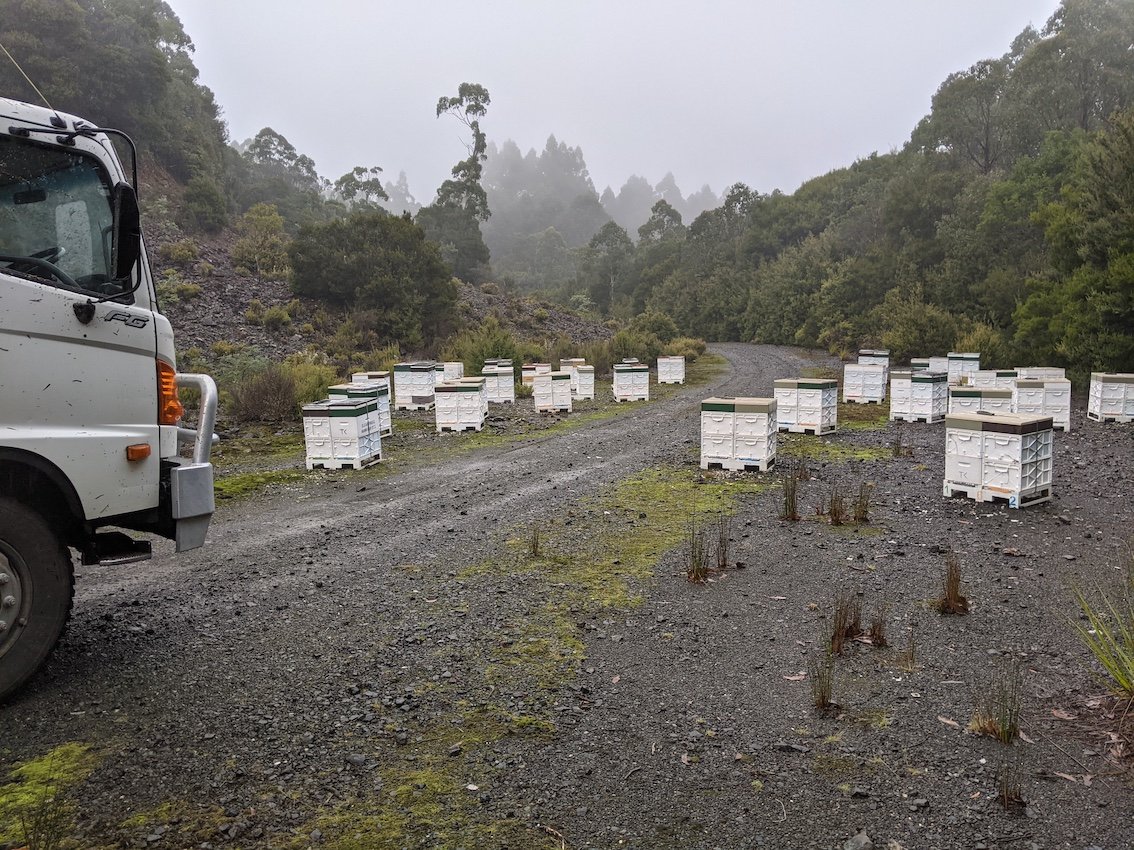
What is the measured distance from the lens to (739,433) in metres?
11.8

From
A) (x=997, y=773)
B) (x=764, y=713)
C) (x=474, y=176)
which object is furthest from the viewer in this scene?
(x=474, y=176)

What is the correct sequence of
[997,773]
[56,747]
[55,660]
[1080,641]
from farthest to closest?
[1080,641]
[55,660]
[56,747]
[997,773]

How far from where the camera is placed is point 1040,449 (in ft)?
31.2

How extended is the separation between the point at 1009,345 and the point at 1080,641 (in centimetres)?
2677

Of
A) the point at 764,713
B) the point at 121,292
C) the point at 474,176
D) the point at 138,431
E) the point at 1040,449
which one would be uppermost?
the point at 474,176

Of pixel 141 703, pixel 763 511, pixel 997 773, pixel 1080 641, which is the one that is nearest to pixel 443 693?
pixel 141 703

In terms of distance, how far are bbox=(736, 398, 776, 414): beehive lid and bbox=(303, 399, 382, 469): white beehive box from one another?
254 inches

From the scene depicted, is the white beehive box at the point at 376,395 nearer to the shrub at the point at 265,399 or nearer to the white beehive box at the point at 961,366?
the shrub at the point at 265,399

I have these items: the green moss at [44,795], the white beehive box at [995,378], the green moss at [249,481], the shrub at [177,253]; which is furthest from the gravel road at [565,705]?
the shrub at [177,253]

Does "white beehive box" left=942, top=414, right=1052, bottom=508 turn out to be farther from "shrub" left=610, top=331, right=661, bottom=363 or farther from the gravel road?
"shrub" left=610, top=331, right=661, bottom=363

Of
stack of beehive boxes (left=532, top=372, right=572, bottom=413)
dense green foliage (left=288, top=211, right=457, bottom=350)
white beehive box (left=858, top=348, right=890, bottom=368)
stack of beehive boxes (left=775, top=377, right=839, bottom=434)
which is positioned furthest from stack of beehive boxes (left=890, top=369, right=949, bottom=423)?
dense green foliage (left=288, top=211, right=457, bottom=350)

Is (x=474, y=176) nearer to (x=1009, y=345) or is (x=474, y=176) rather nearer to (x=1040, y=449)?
(x=1009, y=345)

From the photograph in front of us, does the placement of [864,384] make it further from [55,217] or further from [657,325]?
[657,325]

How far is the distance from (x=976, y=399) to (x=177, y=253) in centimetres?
3254
